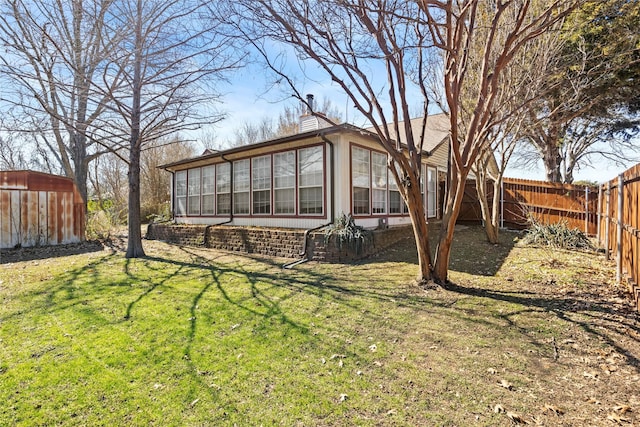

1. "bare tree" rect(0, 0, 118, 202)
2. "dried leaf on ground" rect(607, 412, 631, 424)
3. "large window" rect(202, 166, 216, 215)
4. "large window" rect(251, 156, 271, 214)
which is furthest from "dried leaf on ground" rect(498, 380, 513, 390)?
"large window" rect(202, 166, 216, 215)

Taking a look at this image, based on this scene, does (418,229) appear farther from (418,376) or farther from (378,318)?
(418,376)

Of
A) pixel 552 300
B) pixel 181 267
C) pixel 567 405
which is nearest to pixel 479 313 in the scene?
pixel 552 300

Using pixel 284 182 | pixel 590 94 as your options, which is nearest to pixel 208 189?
pixel 284 182

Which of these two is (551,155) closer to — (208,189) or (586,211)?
(586,211)

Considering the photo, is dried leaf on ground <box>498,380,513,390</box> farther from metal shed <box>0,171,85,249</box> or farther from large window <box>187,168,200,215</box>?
metal shed <box>0,171,85,249</box>

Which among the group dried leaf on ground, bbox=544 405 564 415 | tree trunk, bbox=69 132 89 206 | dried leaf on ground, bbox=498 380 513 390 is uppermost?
tree trunk, bbox=69 132 89 206

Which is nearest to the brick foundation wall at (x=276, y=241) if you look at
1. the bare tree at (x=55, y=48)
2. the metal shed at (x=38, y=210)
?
the metal shed at (x=38, y=210)

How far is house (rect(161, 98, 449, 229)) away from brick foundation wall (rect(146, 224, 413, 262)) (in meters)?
0.66

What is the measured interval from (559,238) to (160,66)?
445 inches

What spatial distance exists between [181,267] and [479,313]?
6.05 metres

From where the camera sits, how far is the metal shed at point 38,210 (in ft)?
30.7

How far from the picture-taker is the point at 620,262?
5449 millimetres

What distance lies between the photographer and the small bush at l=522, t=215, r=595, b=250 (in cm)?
834

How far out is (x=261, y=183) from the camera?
10398mm
